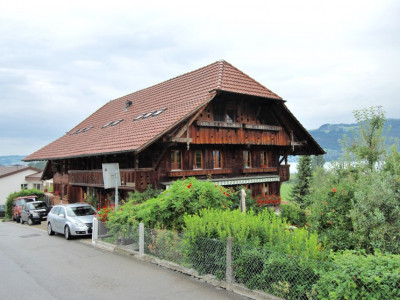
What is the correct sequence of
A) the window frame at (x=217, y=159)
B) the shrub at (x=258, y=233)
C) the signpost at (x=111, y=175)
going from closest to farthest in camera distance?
the shrub at (x=258, y=233), the signpost at (x=111, y=175), the window frame at (x=217, y=159)

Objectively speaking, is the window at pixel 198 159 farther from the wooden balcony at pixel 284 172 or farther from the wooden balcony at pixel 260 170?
the wooden balcony at pixel 284 172

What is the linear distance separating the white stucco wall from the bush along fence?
48.0 m

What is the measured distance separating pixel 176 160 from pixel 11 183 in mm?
43177

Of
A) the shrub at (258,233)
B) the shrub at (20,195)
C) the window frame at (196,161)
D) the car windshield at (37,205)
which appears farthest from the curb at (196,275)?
the shrub at (20,195)

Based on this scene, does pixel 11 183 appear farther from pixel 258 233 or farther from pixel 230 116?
pixel 258 233

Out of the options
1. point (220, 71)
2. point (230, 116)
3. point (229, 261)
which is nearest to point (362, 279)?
point (229, 261)

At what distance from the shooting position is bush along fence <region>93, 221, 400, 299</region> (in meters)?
Result: 4.98

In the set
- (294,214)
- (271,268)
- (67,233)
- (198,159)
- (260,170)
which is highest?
(198,159)

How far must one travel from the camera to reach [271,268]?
6.48 m

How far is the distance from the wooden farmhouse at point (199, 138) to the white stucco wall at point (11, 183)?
3054cm

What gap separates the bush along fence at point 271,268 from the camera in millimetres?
4984

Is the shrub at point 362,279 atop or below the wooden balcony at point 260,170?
below

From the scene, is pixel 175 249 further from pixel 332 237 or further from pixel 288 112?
pixel 288 112

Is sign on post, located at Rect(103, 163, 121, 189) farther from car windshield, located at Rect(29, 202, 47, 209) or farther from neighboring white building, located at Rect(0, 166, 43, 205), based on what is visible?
neighboring white building, located at Rect(0, 166, 43, 205)
